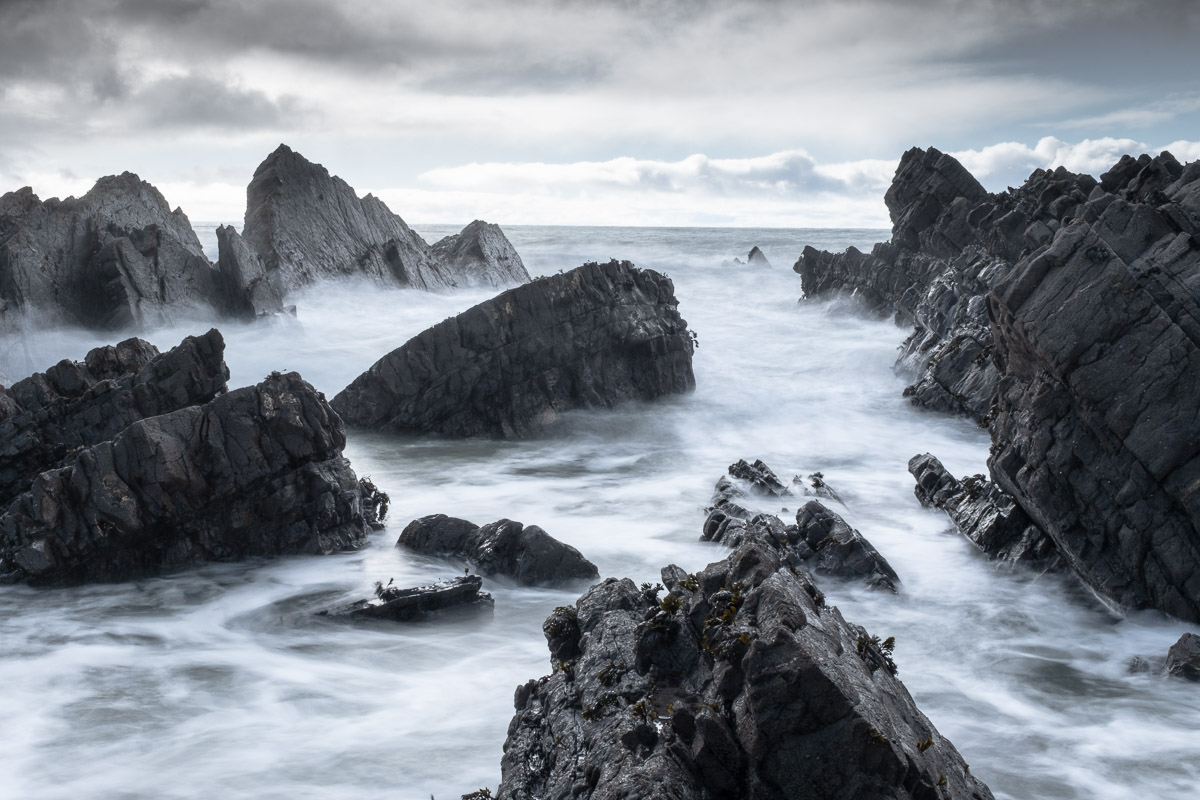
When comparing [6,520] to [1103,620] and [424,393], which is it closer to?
[424,393]

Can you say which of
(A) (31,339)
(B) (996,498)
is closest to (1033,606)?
(B) (996,498)

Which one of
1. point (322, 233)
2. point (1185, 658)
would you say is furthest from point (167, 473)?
point (322, 233)

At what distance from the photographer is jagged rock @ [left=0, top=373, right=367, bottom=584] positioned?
17219mm

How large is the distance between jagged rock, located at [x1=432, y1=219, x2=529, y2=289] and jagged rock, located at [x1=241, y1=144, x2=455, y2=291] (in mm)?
4574

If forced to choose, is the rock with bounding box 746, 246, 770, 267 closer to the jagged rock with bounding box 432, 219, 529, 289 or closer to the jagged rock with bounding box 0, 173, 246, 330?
the jagged rock with bounding box 432, 219, 529, 289

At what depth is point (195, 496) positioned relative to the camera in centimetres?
1811

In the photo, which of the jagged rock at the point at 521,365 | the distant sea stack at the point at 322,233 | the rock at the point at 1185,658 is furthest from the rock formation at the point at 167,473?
the distant sea stack at the point at 322,233

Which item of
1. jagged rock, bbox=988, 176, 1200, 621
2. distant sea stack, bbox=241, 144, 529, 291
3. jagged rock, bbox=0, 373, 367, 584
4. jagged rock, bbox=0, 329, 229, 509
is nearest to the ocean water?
jagged rock, bbox=0, 373, 367, 584

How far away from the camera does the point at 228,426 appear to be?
18.6 meters

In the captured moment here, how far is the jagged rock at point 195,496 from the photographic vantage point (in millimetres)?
17219

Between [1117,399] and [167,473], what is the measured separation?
17774mm

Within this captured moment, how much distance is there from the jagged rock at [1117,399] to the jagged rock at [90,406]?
1748 centimetres

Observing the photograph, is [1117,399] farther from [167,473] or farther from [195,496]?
[167,473]

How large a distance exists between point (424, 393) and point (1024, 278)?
19.6 m
